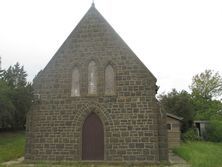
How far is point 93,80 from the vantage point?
56.5ft

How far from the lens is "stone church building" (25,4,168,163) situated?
635 inches

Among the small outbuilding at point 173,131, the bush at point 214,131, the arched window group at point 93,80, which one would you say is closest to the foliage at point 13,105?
the small outbuilding at point 173,131

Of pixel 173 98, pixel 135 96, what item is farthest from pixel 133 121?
pixel 173 98

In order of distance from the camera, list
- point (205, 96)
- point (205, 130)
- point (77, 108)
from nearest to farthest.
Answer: point (77, 108), point (205, 130), point (205, 96)

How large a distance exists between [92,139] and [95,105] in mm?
1940

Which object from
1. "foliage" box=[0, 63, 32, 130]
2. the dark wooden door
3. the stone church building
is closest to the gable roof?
the stone church building

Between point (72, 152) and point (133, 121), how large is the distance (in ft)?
12.6

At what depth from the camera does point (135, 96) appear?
16516 mm

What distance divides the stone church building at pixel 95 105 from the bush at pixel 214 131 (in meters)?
26.5

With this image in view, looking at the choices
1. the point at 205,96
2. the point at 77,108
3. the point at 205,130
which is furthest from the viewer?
the point at 205,96

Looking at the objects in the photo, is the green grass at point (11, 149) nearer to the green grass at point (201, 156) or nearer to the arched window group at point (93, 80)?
the arched window group at point (93, 80)

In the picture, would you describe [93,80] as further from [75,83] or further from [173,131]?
[173,131]

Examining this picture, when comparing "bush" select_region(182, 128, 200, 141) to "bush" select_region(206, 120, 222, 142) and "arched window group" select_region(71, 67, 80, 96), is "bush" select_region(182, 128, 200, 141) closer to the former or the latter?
"bush" select_region(206, 120, 222, 142)

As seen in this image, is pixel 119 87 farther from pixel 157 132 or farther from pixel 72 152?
pixel 72 152
